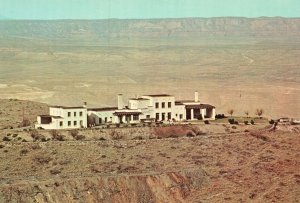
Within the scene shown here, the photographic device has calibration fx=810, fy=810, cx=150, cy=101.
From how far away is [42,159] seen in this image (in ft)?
205

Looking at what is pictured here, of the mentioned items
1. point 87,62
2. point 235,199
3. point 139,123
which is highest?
point 87,62

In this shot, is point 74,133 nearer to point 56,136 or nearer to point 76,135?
point 76,135

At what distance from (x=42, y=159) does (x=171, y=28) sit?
5311 inches

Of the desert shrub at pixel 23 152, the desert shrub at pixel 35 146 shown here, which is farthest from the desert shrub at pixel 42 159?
the desert shrub at pixel 35 146

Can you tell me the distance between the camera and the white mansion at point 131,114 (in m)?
72.9

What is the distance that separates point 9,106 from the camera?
9394cm

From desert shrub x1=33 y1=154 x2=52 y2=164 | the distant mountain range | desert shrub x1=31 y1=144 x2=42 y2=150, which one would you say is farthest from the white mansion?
the distant mountain range

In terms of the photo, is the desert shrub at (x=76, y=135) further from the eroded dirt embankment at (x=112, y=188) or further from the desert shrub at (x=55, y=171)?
the eroded dirt embankment at (x=112, y=188)

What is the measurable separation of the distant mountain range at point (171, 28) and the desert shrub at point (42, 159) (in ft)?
424

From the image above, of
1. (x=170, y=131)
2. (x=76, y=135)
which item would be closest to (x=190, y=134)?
(x=170, y=131)

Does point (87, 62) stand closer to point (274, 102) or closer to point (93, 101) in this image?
point (93, 101)

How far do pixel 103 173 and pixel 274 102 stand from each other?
60500mm

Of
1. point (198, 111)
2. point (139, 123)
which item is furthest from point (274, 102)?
point (139, 123)

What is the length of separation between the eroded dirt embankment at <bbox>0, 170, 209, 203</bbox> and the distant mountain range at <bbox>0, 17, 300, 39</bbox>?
13181 cm
